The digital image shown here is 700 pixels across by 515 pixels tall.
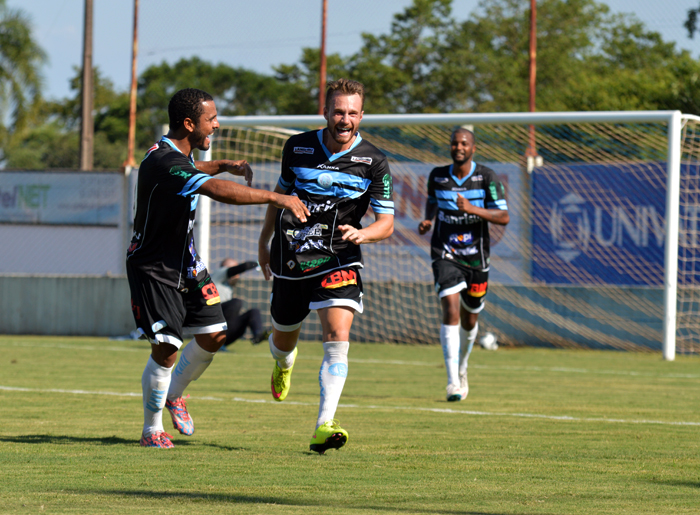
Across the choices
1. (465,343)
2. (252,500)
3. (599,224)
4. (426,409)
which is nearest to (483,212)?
(465,343)

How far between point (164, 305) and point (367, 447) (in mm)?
1377

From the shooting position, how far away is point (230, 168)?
5637mm

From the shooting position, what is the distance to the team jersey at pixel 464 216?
8562 mm

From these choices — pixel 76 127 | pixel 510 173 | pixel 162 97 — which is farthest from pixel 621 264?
pixel 162 97

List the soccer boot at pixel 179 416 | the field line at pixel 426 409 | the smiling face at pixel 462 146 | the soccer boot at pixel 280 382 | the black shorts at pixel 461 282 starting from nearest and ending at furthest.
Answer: the soccer boot at pixel 179 416 → the soccer boot at pixel 280 382 → the field line at pixel 426 409 → the black shorts at pixel 461 282 → the smiling face at pixel 462 146

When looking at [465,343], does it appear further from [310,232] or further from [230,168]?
[230,168]

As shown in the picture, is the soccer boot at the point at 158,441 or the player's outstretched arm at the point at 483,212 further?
the player's outstretched arm at the point at 483,212

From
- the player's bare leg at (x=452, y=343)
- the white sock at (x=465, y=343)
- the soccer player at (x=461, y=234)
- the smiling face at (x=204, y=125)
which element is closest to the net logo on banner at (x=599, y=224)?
the white sock at (x=465, y=343)

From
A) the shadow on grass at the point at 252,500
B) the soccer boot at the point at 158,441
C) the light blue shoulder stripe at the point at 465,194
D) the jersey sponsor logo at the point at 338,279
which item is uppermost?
the light blue shoulder stripe at the point at 465,194

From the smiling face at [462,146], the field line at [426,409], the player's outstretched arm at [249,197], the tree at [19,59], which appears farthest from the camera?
the tree at [19,59]

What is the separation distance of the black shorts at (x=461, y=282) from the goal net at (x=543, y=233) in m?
5.07

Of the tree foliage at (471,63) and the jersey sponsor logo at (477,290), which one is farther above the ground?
the tree foliage at (471,63)

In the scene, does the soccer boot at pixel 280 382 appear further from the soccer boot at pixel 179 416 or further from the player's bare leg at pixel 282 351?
A: the soccer boot at pixel 179 416

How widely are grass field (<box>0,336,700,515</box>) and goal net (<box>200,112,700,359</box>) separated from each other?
427 centimetres
